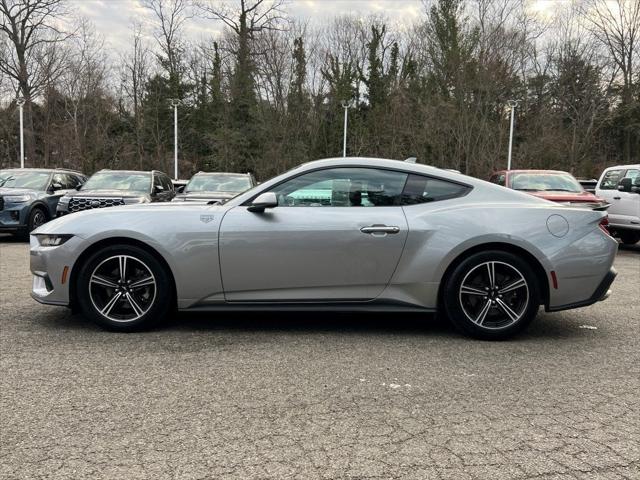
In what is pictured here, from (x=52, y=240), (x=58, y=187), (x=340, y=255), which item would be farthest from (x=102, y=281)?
(x=58, y=187)

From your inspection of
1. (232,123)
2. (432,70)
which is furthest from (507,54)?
(232,123)

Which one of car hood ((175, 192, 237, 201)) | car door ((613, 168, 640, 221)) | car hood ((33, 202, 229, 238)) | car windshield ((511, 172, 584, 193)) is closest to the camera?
car hood ((33, 202, 229, 238))

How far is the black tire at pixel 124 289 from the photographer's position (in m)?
4.43

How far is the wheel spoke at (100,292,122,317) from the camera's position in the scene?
4477 millimetres

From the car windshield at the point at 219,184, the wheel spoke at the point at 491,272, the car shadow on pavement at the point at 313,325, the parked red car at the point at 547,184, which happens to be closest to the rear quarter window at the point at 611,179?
the parked red car at the point at 547,184

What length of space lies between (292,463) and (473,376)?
1605 millimetres

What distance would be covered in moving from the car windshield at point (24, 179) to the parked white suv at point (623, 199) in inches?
496

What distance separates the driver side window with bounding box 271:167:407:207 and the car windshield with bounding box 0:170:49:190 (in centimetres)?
999

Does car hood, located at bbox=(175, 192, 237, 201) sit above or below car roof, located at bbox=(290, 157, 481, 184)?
below

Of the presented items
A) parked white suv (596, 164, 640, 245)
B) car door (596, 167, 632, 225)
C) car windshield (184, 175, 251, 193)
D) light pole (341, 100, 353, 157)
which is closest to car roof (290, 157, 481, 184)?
car windshield (184, 175, 251, 193)

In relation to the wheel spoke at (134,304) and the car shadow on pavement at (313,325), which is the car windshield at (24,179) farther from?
the wheel spoke at (134,304)

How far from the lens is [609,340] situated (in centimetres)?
449

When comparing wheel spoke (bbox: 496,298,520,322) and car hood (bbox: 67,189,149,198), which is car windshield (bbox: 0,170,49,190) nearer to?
car hood (bbox: 67,189,149,198)

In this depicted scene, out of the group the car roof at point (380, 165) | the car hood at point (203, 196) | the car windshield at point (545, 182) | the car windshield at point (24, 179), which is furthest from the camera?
the car windshield at point (24, 179)
